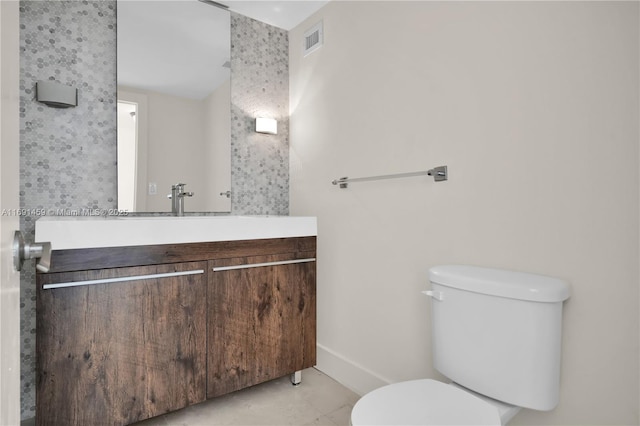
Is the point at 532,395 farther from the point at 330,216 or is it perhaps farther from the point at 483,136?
the point at 330,216

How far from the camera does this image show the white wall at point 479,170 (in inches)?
42.5

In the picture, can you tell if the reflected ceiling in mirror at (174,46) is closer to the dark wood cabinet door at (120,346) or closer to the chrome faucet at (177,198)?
the chrome faucet at (177,198)

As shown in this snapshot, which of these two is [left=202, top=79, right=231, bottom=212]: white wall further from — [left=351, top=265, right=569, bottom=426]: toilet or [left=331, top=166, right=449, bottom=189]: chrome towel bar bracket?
[left=351, top=265, right=569, bottom=426]: toilet

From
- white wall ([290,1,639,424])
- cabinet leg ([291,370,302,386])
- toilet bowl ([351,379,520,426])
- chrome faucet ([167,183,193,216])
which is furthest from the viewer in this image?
chrome faucet ([167,183,193,216])

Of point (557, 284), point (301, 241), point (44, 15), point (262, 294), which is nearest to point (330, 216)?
point (301, 241)

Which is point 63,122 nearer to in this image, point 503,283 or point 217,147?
point 217,147

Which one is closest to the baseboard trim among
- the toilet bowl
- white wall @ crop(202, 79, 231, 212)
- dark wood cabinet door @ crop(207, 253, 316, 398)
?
dark wood cabinet door @ crop(207, 253, 316, 398)

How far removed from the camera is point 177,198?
2.16m

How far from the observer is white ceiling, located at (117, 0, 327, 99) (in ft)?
6.48

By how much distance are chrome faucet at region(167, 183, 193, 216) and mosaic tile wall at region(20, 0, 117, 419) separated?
0.31 meters

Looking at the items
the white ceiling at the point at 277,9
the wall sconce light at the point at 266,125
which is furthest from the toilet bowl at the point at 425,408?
the white ceiling at the point at 277,9

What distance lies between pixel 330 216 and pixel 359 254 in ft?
1.10

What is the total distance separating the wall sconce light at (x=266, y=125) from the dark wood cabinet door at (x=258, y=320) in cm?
95

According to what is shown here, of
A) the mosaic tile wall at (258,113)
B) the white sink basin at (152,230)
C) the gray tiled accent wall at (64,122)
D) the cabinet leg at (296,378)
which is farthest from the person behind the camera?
the mosaic tile wall at (258,113)
